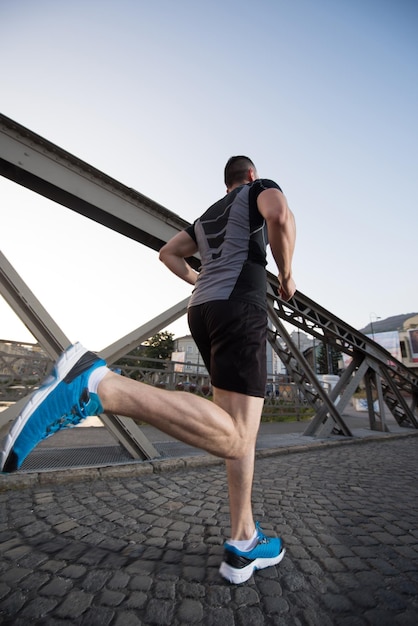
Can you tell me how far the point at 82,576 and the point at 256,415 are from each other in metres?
1.17

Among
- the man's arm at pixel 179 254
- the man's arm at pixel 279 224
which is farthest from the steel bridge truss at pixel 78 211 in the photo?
the man's arm at pixel 279 224

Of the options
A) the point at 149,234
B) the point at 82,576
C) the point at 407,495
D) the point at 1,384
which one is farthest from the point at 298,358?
the point at 1,384

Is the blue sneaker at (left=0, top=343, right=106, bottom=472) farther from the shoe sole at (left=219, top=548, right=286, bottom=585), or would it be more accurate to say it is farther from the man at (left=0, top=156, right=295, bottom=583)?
the shoe sole at (left=219, top=548, right=286, bottom=585)

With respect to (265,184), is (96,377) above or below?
below

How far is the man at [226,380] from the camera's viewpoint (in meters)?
1.16

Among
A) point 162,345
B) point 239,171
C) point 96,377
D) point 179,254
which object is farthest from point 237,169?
point 162,345

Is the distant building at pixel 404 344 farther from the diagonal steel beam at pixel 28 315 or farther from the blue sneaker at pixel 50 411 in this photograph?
the blue sneaker at pixel 50 411

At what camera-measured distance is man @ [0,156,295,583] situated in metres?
1.16

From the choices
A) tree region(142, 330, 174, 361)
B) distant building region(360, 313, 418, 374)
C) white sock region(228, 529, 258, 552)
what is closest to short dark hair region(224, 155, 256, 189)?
white sock region(228, 529, 258, 552)

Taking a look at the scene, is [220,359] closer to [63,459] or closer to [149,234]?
[149,234]

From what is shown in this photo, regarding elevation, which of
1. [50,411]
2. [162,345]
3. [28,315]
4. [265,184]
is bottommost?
[50,411]

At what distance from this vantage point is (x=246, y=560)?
1.42 meters

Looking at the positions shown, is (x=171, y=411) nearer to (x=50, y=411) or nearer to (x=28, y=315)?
(x=50, y=411)

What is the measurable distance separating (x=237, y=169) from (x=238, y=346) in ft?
4.31
